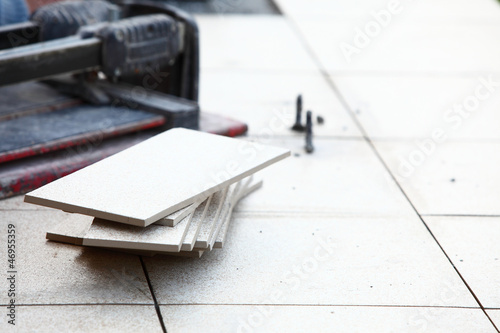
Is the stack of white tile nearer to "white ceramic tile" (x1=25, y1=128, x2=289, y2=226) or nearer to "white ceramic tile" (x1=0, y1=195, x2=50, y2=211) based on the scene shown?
"white ceramic tile" (x1=25, y1=128, x2=289, y2=226)

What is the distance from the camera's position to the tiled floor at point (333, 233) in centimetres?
313

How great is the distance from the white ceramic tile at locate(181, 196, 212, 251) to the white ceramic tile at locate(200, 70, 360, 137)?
77.7 inches

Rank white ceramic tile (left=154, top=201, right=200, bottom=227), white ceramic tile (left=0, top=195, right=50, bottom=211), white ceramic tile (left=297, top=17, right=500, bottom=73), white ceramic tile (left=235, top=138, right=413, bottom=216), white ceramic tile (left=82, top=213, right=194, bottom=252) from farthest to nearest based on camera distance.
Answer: white ceramic tile (left=297, top=17, right=500, bottom=73) < white ceramic tile (left=235, top=138, right=413, bottom=216) < white ceramic tile (left=0, top=195, right=50, bottom=211) < white ceramic tile (left=154, top=201, right=200, bottom=227) < white ceramic tile (left=82, top=213, right=194, bottom=252)

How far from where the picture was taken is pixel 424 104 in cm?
631

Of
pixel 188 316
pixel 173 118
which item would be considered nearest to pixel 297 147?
pixel 173 118

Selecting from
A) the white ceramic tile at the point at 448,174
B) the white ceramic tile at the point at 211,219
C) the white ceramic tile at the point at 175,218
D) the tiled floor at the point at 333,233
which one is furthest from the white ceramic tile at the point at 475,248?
the white ceramic tile at the point at 175,218

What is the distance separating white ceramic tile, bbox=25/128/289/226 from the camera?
3203 millimetres

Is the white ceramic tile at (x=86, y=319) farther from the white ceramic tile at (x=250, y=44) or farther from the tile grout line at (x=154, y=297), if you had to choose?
the white ceramic tile at (x=250, y=44)

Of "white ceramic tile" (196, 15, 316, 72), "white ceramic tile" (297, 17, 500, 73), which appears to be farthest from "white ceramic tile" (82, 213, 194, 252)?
"white ceramic tile" (297, 17, 500, 73)

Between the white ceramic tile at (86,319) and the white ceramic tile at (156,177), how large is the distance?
390 mm

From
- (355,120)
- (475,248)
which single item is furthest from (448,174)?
(355,120)

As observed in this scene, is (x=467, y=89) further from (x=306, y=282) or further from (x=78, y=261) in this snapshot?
(x=78, y=261)

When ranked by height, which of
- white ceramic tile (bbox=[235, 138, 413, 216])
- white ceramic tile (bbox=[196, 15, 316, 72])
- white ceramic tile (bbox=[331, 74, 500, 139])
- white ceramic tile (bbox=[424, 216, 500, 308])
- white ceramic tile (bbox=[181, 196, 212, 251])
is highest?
white ceramic tile (bbox=[181, 196, 212, 251])

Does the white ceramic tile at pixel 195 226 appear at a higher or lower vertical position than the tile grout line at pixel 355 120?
higher
